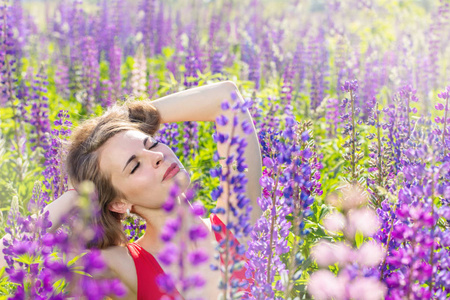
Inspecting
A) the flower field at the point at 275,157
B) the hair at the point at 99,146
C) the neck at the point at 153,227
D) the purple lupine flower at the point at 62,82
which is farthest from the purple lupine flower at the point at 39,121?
the neck at the point at 153,227

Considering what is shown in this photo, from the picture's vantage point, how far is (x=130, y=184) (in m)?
2.75

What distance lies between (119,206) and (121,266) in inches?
13.2

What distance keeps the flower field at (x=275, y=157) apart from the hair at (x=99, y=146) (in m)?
0.13

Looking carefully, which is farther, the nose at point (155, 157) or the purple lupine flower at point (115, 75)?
the purple lupine flower at point (115, 75)

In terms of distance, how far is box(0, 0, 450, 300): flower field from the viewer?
1521 mm

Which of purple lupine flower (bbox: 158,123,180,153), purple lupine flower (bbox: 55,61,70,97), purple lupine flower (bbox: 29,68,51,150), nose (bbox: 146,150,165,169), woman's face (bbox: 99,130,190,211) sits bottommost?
purple lupine flower (bbox: 55,61,70,97)

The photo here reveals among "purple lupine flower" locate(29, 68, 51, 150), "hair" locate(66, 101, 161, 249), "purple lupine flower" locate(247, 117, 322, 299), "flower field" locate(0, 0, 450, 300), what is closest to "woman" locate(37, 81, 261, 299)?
"hair" locate(66, 101, 161, 249)

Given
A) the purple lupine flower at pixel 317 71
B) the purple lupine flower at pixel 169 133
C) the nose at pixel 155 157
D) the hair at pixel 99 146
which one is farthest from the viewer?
the purple lupine flower at pixel 317 71

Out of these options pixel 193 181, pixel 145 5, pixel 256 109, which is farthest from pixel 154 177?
pixel 145 5

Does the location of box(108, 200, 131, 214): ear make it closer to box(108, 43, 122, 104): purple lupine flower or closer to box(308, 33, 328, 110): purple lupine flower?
box(108, 43, 122, 104): purple lupine flower

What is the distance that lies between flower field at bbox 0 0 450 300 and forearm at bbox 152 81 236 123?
30 cm

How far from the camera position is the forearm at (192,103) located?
344 centimetres

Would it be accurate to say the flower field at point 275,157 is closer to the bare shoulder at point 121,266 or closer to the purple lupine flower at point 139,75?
the purple lupine flower at point 139,75

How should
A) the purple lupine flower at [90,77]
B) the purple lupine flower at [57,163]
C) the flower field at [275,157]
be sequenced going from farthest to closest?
the purple lupine flower at [90,77], the purple lupine flower at [57,163], the flower field at [275,157]
